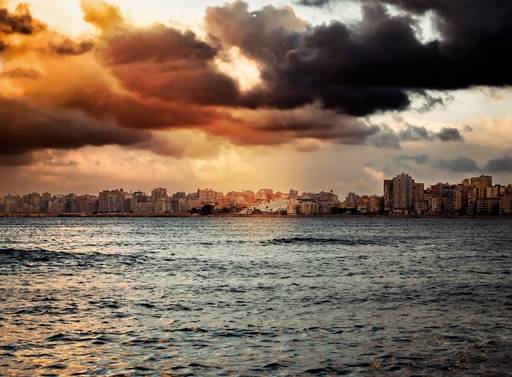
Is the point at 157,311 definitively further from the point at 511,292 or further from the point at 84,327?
the point at 511,292

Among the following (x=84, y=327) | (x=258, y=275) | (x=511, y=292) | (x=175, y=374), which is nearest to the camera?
(x=175, y=374)

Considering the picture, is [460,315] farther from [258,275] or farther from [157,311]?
[258,275]

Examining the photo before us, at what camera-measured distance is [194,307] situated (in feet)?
92.7

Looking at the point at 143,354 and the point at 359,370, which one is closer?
the point at 359,370

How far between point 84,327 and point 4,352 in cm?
440

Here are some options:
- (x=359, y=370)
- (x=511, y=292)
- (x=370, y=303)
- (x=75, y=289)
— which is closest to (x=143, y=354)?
(x=359, y=370)

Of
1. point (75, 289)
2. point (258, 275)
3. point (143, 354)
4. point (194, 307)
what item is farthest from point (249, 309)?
point (258, 275)

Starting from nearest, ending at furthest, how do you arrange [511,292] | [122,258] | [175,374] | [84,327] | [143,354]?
[175,374] → [143,354] → [84,327] → [511,292] → [122,258]

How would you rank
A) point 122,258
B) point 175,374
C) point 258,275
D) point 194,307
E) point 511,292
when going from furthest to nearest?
point 122,258, point 258,275, point 511,292, point 194,307, point 175,374

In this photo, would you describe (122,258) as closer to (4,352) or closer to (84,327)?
(84,327)

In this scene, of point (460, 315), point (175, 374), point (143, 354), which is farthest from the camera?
point (460, 315)

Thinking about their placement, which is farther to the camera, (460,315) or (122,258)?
(122,258)

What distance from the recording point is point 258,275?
44406 mm

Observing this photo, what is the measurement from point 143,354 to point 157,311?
857 cm
